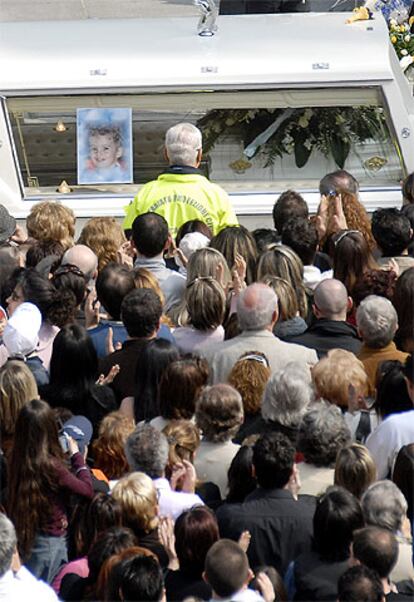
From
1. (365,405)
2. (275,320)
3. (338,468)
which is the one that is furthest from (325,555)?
(275,320)

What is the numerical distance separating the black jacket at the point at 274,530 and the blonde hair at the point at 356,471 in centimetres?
18

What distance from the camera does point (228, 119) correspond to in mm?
11312

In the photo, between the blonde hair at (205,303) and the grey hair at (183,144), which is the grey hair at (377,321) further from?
the grey hair at (183,144)

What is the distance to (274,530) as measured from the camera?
6145 mm

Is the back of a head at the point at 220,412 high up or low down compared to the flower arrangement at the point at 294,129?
down

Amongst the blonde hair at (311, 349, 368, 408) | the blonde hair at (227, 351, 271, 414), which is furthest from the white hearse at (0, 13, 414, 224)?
the blonde hair at (311, 349, 368, 408)

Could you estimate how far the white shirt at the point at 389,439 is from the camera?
22.0 feet

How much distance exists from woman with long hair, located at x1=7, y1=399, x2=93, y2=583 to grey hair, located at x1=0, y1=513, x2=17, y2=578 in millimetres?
729

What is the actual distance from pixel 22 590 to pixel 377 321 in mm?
2704

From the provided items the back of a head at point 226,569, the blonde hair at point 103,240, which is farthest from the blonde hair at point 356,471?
the blonde hair at point 103,240

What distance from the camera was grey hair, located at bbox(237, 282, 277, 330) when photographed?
7.77m

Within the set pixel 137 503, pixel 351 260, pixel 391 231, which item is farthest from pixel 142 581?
pixel 391 231

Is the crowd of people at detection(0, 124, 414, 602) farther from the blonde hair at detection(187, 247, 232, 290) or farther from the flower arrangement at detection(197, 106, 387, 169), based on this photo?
the flower arrangement at detection(197, 106, 387, 169)

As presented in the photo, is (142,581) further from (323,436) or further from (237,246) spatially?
(237,246)
